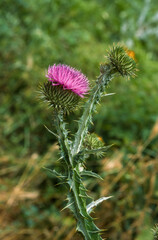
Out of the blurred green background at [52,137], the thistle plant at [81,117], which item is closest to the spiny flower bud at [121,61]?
the thistle plant at [81,117]

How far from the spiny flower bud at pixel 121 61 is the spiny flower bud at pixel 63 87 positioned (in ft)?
0.42

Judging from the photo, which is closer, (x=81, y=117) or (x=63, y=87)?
(x=81, y=117)

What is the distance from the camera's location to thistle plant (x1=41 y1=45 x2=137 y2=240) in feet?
3.97

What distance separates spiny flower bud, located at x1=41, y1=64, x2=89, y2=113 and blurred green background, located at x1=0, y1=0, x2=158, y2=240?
529 mm

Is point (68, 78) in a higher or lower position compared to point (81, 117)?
higher

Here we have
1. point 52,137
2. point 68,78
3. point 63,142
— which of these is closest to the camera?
point 63,142

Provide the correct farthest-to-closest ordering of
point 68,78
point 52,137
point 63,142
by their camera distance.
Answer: point 52,137 < point 68,78 < point 63,142

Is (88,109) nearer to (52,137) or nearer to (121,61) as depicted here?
(121,61)

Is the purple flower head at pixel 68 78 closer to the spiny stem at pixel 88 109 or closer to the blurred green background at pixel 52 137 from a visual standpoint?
the spiny stem at pixel 88 109

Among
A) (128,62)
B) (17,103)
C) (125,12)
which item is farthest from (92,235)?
(125,12)

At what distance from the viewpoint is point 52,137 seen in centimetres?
420

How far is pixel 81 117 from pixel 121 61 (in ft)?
1.22

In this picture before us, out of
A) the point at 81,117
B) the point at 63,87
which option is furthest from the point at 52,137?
the point at 81,117

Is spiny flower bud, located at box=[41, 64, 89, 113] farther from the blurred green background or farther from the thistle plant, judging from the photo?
the blurred green background
